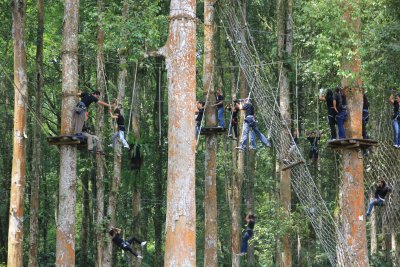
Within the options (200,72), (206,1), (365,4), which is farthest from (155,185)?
(365,4)

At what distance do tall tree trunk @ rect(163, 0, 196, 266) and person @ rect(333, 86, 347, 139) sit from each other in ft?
17.4

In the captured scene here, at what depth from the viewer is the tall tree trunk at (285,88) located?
47.5 ft

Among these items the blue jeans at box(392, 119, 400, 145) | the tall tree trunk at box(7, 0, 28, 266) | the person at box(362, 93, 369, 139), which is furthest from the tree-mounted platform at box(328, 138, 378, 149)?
the tall tree trunk at box(7, 0, 28, 266)

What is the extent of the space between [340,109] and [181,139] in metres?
5.54

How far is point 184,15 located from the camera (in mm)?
5270

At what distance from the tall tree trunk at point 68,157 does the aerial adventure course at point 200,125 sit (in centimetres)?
2

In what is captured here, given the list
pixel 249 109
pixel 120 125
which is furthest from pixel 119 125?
pixel 249 109

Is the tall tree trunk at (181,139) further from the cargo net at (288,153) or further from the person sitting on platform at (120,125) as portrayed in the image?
the person sitting on platform at (120,125)

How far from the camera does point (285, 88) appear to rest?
48.7 ft

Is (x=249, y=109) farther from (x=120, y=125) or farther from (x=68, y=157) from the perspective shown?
(x=68, y=157)

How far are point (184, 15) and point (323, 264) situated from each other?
14957 mm

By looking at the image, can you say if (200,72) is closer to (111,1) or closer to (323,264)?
(111,1)

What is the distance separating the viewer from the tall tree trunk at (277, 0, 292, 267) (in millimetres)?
14469

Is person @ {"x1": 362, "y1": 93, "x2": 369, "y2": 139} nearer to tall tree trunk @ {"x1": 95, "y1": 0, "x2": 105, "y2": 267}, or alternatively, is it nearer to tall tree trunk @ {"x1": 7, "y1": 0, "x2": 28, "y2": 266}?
tall tree trunk @ {"x1": 95, "y1": 0, "x2": 105, "y2": 267}
